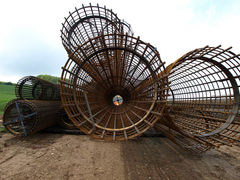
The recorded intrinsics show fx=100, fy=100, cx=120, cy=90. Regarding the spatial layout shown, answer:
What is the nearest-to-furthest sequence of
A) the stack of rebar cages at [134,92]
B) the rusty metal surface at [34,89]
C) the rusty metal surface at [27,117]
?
the stack of rebar cages at [134,92] → the rusty metal surface at [27,117] → the rusty metal surface at [34,89]

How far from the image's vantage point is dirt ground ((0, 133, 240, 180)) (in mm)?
2002

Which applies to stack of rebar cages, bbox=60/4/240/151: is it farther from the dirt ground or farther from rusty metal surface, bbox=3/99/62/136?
rusty metal surface, bbox=3/99/62/136

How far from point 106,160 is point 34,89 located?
16.5ft

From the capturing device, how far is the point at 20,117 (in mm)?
3156

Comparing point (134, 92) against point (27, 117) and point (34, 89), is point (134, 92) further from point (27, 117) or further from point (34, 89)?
point (34, 89)

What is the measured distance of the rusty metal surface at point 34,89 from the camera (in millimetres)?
4672

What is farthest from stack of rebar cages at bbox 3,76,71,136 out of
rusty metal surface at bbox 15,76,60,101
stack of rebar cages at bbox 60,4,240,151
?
stack of rebar cages at bbox 60,4,240,151

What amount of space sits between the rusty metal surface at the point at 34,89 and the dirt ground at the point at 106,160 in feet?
6.57

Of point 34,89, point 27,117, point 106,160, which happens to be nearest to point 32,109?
point 27,117

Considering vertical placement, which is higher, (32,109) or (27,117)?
(32,109)

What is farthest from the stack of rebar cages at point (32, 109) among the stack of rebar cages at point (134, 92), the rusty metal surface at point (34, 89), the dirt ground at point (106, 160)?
the stack of rebar cages at point (134, 92)

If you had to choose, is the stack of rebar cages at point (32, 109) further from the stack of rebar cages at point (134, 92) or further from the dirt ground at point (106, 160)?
the stack of rebar cages at point (134, 92)

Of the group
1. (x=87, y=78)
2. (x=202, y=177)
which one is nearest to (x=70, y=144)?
(x=87, y=78)

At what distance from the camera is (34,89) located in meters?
5.01
